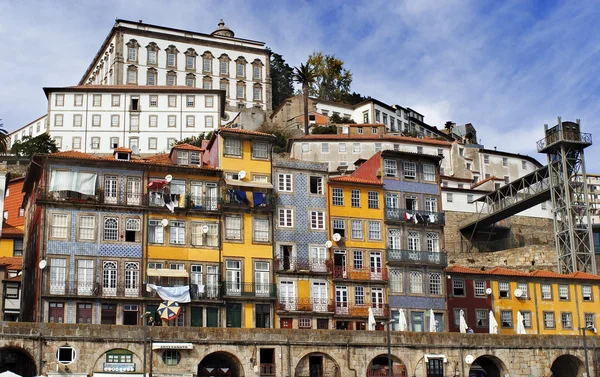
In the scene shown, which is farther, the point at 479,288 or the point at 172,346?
the point at 479,288

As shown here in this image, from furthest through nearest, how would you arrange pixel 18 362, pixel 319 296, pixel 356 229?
pixel 356 229 < pixel 319 296 < pixel 18 362

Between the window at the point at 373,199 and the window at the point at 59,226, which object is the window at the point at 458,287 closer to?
the window at the point at 373,199

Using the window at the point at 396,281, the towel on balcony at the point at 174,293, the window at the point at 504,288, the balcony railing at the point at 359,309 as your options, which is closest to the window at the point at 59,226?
the towel on balcony at the point at 174,293

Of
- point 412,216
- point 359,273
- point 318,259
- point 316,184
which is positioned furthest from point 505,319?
point 316,184

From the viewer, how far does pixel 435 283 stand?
58.9 meters

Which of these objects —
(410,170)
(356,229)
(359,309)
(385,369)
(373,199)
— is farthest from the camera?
(410,170)

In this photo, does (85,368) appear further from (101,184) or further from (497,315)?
(497,315)

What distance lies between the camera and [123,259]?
51281mm

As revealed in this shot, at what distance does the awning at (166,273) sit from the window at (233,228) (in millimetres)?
3968

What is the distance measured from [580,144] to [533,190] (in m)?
6.42

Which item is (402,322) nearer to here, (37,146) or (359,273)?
(359,273)

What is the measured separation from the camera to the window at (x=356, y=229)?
5819cm

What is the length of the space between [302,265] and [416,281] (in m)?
A: 8.12

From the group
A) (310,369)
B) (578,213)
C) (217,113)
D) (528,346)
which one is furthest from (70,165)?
(217,113)
